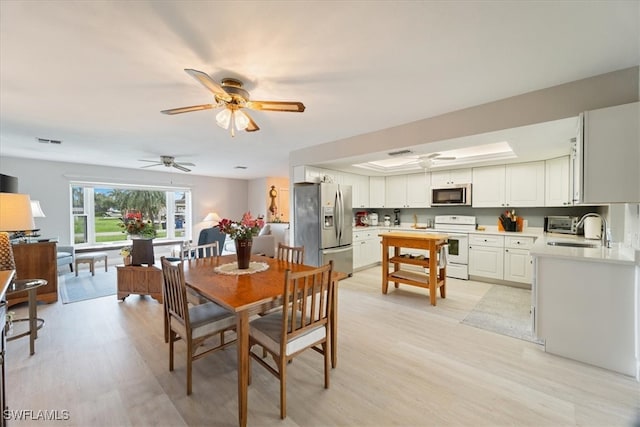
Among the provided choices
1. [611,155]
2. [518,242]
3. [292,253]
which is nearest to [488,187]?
[518,242]

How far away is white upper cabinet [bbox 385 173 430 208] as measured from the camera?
5.46 meters

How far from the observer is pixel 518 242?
4125mm

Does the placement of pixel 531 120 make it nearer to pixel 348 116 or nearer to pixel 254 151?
pixel 348 116

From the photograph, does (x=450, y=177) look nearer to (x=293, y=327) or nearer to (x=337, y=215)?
(x=337, y=215)

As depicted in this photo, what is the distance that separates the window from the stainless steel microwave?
18.4 ft

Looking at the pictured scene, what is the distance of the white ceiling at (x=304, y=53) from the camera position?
1381 mm

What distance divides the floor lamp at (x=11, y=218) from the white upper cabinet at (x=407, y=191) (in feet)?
18.2

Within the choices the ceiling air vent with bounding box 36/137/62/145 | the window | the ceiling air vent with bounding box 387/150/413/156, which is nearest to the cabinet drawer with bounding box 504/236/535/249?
the ceiling air vent with bounding box 387/150/413/156

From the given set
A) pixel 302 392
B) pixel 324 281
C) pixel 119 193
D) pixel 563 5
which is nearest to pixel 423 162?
pixel 563 5

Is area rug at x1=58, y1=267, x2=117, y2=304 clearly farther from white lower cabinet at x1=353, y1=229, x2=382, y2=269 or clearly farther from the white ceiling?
white lower cabinet at x1=353, y1=229, x2=382, y2=269

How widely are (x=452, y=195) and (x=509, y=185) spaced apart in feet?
2.97

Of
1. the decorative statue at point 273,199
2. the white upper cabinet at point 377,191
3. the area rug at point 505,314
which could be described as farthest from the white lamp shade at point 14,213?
the decorative statue at point 273,199

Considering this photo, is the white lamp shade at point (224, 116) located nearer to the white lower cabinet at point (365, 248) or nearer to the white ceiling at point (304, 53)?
the white ceiling at point (304, 53)

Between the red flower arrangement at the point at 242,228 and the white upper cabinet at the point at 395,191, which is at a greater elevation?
the white upper cabinet at the point at 395,191
